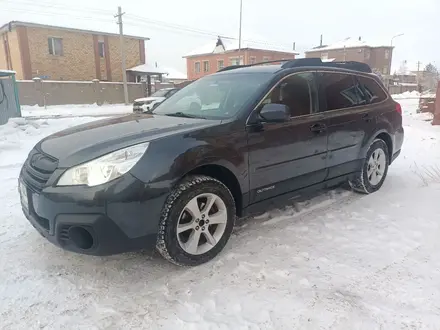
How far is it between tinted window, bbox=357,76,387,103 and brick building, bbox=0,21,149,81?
1190 inches

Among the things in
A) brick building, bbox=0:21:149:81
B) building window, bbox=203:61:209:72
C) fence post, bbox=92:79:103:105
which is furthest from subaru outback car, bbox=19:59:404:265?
building window, bbox=203:61:209:72

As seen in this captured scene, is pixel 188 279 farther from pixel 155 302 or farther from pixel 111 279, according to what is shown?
pixel 111 279

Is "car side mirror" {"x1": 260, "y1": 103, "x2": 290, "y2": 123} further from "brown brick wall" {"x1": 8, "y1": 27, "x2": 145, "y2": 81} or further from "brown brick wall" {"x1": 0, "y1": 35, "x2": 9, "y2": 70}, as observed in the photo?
"brown brick wall" {"x1": 0, "y1": 35, "x2": 9, "y2": 70}

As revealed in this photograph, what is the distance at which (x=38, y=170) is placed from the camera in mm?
2820

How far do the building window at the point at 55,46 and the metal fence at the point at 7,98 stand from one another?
760 inches

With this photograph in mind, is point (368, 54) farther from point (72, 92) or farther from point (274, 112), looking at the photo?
point (274, 112)

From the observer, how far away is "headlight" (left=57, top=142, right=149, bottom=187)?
2545 mm

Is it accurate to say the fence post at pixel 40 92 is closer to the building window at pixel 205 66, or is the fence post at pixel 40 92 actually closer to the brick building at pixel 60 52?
the brick building at pixel 60 52

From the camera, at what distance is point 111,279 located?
2811 millimetres

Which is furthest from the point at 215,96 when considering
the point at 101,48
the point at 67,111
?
the point at 101,48

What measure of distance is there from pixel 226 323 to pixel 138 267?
1000 mm

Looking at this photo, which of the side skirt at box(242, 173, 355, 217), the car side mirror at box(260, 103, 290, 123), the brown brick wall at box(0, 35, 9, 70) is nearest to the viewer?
the car side mirror at box(260, 103, 290, 123)

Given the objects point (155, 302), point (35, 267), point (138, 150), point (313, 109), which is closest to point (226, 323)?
point (155, 302)

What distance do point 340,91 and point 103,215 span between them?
3.10 meters
